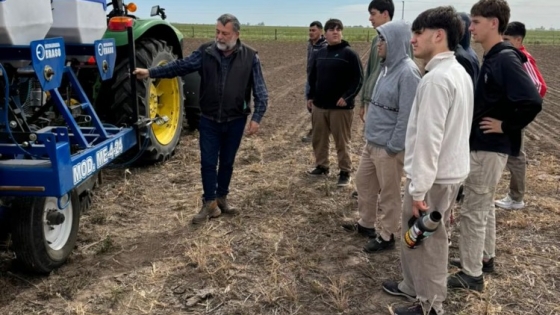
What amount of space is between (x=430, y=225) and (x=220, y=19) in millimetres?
2227

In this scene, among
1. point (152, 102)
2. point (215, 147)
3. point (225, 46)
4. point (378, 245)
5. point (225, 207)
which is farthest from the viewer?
point (152, 102)

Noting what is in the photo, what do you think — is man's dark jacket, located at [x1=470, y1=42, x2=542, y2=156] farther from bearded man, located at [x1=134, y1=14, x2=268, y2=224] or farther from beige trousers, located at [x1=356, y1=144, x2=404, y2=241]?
bearded man, located at [x1=134, y1=14, x2=268, y2=224]

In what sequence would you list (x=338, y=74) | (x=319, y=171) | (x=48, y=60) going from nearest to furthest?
(x=48, y=60) < (x=338, y=74) < (x=319, y=171)

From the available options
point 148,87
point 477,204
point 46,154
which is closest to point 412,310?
point 477,204

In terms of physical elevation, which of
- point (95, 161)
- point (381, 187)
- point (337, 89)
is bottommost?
point (381, 187)

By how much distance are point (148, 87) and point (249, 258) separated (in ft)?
6.71

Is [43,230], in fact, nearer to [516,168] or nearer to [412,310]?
[412,310]

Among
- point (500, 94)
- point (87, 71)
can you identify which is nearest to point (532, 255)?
point (500, 94)

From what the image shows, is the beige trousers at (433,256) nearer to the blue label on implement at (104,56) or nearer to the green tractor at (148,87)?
the blue label on implement at (104,56)

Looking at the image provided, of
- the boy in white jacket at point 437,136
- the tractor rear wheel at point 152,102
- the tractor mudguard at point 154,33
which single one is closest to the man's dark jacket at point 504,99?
the boy in white jacket at point 437,136

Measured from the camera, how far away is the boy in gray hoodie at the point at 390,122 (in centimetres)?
322

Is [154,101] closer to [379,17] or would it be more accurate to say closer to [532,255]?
[379,17]

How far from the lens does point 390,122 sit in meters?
3.35

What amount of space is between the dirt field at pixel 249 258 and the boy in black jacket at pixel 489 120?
0.95ft
